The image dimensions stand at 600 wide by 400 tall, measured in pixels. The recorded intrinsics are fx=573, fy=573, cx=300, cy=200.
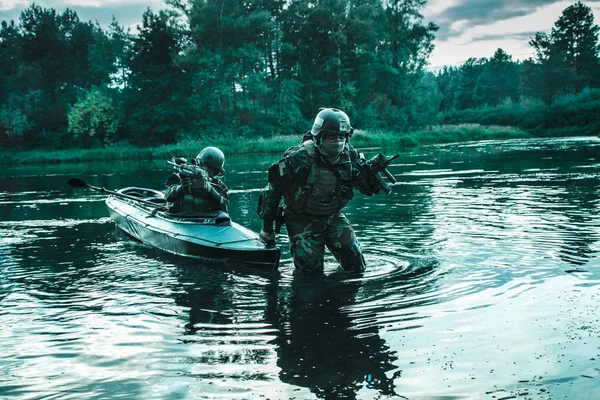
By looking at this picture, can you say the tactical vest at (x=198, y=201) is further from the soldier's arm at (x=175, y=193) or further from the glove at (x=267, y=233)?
the glove at (x=267, y=233)

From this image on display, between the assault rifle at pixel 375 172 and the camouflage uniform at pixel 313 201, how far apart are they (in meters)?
0.11

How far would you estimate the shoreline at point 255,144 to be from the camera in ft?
141

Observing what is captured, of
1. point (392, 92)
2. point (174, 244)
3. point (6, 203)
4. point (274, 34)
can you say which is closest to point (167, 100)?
point (274, 34)

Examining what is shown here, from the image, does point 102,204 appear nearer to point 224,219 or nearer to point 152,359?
point 224,219

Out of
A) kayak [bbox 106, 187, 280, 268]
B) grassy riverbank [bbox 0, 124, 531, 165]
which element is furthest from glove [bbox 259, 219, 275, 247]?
grassy riverbank [bbox 0, 124, 531, 165]

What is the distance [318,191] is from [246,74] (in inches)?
1989

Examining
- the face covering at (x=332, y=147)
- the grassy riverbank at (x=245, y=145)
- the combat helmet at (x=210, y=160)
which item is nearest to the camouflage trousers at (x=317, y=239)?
the face covering at (x=332, y=147)

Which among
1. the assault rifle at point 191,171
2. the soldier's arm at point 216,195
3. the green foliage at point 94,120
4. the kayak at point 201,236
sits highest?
the green foliage at point 94,120

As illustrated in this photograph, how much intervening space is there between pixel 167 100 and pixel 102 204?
38.0m

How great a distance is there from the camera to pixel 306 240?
263 inches

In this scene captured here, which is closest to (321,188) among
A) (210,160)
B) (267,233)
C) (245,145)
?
(267,233)

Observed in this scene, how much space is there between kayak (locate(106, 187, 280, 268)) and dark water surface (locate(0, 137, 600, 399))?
0.19m

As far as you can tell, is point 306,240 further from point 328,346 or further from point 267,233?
point 328,346

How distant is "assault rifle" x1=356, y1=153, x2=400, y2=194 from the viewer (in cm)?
625
